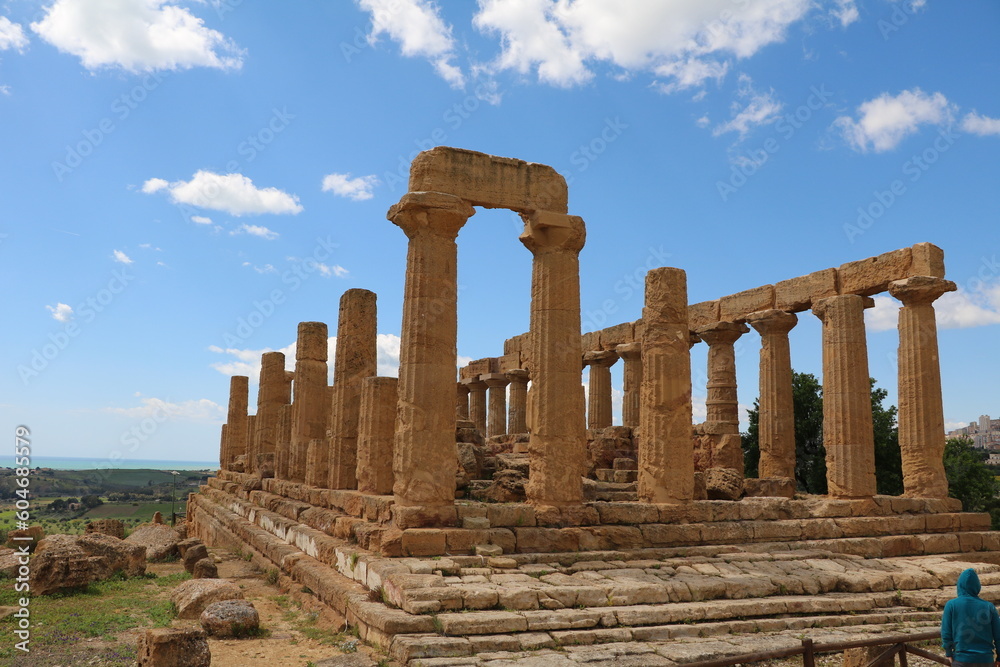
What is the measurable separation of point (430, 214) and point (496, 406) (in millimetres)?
20485

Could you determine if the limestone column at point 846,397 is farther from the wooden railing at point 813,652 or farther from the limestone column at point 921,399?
the wooden railing at point 813,652

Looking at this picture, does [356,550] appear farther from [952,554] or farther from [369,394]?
[952,554]

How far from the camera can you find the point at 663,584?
10297 mm

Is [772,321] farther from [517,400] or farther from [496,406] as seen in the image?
[496,406]

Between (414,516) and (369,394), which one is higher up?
(369,394)

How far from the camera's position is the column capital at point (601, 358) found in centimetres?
2591

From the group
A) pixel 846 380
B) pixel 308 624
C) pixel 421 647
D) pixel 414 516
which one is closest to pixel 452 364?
pixel 414 516

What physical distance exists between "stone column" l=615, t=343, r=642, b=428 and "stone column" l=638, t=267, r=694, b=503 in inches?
378

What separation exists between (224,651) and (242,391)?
1010 inches

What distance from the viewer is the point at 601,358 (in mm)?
26312

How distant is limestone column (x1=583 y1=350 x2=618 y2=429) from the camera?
2639 centimetres

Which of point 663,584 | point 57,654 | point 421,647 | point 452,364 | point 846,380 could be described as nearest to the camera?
point 421,647

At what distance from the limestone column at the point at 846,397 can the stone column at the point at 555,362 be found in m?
7.61

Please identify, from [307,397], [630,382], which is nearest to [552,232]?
[307,397]
